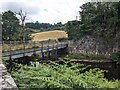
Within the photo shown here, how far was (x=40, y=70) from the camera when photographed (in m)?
2.61

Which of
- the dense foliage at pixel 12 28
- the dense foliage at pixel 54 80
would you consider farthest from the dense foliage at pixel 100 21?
the dense foliage at pixel 54 80

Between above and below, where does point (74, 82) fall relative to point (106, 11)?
below

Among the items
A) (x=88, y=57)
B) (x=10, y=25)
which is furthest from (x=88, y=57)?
(x=10, y=25)

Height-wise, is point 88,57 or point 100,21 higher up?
point 100,21

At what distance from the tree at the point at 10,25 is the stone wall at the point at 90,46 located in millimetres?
10624

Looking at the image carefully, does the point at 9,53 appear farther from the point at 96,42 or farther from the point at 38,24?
the point at 96,42

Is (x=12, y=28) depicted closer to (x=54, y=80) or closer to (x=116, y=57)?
(x=116, y=57)

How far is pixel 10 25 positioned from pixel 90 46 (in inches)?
521

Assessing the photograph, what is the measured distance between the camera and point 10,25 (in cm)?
3703

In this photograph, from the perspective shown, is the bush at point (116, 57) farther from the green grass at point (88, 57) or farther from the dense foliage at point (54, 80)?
the dense foliage at point (54, 80)

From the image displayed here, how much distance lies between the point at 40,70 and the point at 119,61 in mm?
33546

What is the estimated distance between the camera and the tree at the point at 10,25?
35.1 meters

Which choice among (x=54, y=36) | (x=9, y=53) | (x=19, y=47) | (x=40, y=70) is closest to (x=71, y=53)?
(x=54, y=36)

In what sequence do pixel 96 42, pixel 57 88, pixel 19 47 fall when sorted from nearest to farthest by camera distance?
pixel 57 88 < pixel 19 47 < pixel 96 42
